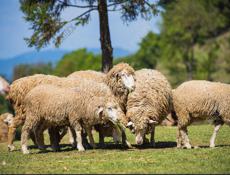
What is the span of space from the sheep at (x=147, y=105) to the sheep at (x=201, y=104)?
43cm

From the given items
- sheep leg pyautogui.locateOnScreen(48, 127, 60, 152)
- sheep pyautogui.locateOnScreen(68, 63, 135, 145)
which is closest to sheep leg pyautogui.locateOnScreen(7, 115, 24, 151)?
sheep leg pyautogui.locateOnScreen(48, 127, 60, 152)

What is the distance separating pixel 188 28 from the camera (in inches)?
2569

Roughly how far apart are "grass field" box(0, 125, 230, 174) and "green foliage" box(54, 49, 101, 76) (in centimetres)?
8088

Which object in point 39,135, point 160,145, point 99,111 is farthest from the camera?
point 160,145

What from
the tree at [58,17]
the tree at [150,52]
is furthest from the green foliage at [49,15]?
the tree at [150,52]

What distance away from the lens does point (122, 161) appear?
11875 mm

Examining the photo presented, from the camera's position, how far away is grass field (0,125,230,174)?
10.7 meters

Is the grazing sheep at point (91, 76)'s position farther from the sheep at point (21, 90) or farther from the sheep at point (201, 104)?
the sheep at point (201, 104)

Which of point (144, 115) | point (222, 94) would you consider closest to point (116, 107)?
point (144, 115)

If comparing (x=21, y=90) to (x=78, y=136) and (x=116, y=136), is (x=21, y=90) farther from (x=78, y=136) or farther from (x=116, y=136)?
(x=116, y=136)

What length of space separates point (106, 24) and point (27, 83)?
865cm

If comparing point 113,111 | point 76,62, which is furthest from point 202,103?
point 76,62

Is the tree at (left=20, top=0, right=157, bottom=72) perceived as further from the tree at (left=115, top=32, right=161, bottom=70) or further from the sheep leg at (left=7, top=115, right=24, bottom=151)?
the tree at (left=115, top=32, right=161, bottom=70)

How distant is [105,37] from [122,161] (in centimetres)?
1263
